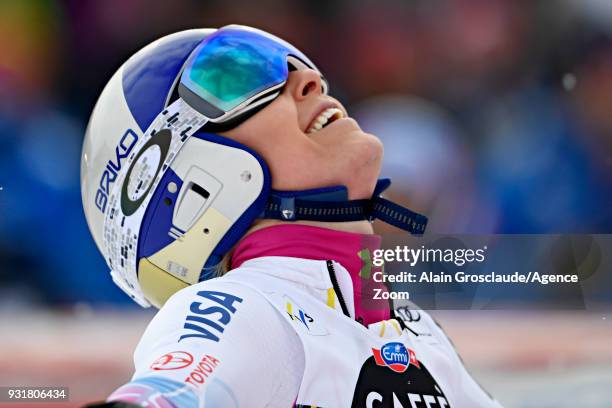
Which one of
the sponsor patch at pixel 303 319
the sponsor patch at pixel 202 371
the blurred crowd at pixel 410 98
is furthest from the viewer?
the blurred crowd at pixel 410 98

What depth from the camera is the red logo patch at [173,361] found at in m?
0.96

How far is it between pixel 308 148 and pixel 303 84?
0.54 ft

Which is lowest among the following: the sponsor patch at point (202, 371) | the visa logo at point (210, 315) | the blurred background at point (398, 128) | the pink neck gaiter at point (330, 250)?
the sponsor patch at point (202, 371)

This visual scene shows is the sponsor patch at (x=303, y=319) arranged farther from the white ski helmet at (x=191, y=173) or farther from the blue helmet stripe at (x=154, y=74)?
the blue helmet stripe at (x=154, y=74)

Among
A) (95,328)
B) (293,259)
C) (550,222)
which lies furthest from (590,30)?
(293,259)

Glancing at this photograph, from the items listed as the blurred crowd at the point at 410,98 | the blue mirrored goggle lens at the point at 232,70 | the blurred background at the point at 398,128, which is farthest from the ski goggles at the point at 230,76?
the blurred crowd at the point at 410,98

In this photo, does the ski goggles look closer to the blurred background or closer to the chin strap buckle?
the chin strap buckle

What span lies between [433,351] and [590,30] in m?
3.61

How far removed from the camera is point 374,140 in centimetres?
150

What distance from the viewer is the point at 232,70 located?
149 centimetres

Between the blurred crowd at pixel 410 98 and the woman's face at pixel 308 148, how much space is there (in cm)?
239

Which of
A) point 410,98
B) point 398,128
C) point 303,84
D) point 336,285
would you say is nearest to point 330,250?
point 336,285

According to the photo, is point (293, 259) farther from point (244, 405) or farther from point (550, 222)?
point (550, 222)

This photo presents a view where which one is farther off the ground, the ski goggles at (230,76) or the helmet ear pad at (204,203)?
the ski goggles at (230,76)
